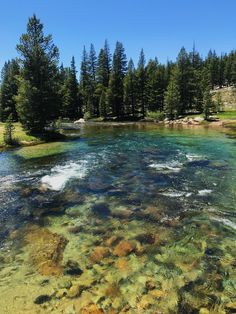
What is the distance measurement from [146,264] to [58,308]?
320cm

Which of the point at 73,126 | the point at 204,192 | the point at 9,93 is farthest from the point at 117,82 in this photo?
the point at 204,192

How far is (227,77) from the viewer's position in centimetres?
13875

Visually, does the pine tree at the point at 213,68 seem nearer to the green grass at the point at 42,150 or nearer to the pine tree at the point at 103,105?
the pine tree at the point at 103,105

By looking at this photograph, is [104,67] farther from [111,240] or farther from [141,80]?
[111,240]

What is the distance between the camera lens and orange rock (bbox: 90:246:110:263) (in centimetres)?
1062

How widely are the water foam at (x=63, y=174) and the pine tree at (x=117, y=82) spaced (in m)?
59.8

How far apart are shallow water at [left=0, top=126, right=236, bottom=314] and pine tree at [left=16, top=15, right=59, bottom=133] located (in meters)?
20.2

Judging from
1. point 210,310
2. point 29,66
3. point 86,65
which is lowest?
point 210,310

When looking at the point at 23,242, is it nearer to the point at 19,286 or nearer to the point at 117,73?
the point at 19,286

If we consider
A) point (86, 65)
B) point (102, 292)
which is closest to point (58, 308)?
point (102, 292)

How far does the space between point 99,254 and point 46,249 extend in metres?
1.96

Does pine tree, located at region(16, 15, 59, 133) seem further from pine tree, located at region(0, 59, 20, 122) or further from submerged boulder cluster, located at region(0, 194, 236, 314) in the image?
submerged boulder cluster, located at region(0, 194, 236, 314)

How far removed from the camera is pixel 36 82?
43.9 metres

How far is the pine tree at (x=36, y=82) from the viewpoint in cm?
4184
